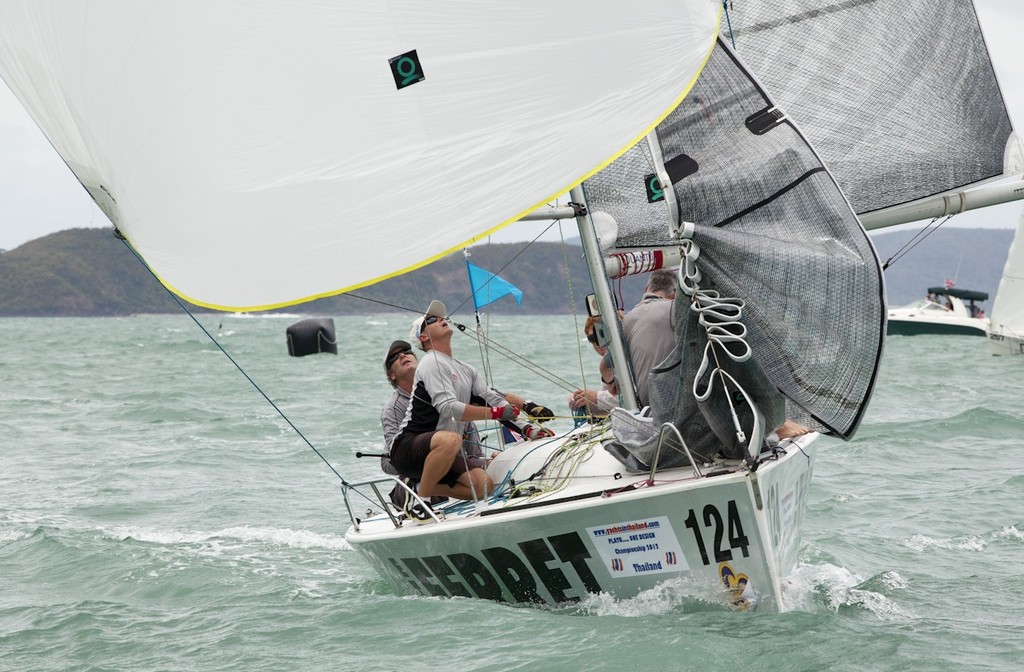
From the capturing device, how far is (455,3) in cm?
487

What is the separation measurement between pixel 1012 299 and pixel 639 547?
22.9 meters

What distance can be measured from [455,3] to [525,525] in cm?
225

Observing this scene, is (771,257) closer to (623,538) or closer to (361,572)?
(623,538)

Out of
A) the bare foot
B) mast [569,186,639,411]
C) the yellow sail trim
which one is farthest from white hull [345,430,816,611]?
the yellow sail trim

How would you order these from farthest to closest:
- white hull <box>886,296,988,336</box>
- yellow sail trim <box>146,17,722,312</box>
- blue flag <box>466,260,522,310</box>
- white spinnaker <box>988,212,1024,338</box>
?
white hull <box>886,296,988,336</box> < white spinnaker <box>988,212,1024,338</box> < blue flag <box>466,260,522,310</box> < yellow sail trim <box>146,17,722,312</box>

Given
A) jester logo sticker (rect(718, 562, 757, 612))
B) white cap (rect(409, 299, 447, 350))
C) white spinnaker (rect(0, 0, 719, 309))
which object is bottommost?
jester logo sticker (rect(718, 562, 757, 612))

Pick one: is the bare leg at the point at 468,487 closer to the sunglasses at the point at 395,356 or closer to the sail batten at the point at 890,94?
the sunglasses at the point at 395,356

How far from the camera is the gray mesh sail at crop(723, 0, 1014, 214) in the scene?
6141 millimetres

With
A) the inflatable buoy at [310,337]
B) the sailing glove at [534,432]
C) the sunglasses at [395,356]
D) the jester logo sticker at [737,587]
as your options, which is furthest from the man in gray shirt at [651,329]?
Result: the inflatable buoy at [310,337]

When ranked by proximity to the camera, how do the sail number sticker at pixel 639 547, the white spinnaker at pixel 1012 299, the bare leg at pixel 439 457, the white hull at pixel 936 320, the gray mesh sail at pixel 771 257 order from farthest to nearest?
1. the white hull at pixel 936 320
2. the white spinnaker at pixel 1012 299
3. the bare leg at pixel 439 457
4. the sail number sticker at pixel 639 547
5. the gray mesh sail at pixel 771 257

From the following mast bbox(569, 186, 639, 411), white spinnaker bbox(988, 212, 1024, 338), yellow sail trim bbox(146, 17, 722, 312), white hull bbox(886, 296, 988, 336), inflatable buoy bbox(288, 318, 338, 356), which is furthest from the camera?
inflatable buoy bbox(288, 318, 338, 356)

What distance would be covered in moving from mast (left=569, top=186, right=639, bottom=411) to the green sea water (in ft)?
3.83

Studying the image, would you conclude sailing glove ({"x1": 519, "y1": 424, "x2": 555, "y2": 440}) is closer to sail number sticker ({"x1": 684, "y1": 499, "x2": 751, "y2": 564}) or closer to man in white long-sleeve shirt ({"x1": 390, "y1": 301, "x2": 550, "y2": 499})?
man in white long-sleeve shirt ({"x1": 390, "y1": 301, "x2": 550, "y2": 499})

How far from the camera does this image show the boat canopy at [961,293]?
34375 mm
